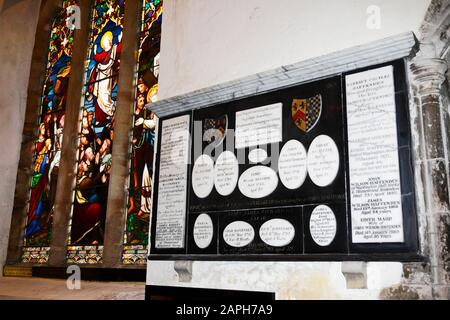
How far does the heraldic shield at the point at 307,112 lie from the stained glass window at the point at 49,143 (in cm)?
396

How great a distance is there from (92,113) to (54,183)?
108cm

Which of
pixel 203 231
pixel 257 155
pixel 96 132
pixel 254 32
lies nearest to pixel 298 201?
pixel 257 155

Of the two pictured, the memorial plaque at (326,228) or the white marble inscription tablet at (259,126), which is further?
the white marble inscription tablet at (259,126)

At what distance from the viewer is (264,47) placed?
10.5ft

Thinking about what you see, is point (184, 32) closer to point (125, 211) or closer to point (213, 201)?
point (213, 201)

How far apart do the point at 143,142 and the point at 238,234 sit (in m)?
2.29

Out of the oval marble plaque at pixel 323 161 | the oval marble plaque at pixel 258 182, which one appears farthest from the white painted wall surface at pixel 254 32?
the oval marble plaque at pixel 258 182

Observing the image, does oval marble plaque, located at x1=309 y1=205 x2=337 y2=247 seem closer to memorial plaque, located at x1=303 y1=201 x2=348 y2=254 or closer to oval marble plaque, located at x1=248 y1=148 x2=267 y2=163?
memorial plaque, located at x1=303 y1=201 x2=348 y2=254

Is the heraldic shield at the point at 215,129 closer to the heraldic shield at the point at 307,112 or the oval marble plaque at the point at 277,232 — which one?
the heraldic shield at the point at 307,112

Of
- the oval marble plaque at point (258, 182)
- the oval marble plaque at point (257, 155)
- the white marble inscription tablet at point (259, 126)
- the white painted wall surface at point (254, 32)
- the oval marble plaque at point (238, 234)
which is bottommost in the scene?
the oval marble plaque at point (238, 234)

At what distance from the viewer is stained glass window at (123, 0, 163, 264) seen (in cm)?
455

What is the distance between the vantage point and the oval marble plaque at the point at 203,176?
3156 mm

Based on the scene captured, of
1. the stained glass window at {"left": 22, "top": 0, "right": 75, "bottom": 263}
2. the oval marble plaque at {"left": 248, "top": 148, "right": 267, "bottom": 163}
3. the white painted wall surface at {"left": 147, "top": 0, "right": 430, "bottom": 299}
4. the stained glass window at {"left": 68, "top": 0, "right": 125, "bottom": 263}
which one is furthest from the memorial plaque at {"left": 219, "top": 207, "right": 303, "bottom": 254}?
the stained glass window at {"left": 22, "top": 0, "right": 75, "bottom": 263}

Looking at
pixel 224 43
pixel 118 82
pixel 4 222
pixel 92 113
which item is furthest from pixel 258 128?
pixel 4 222
